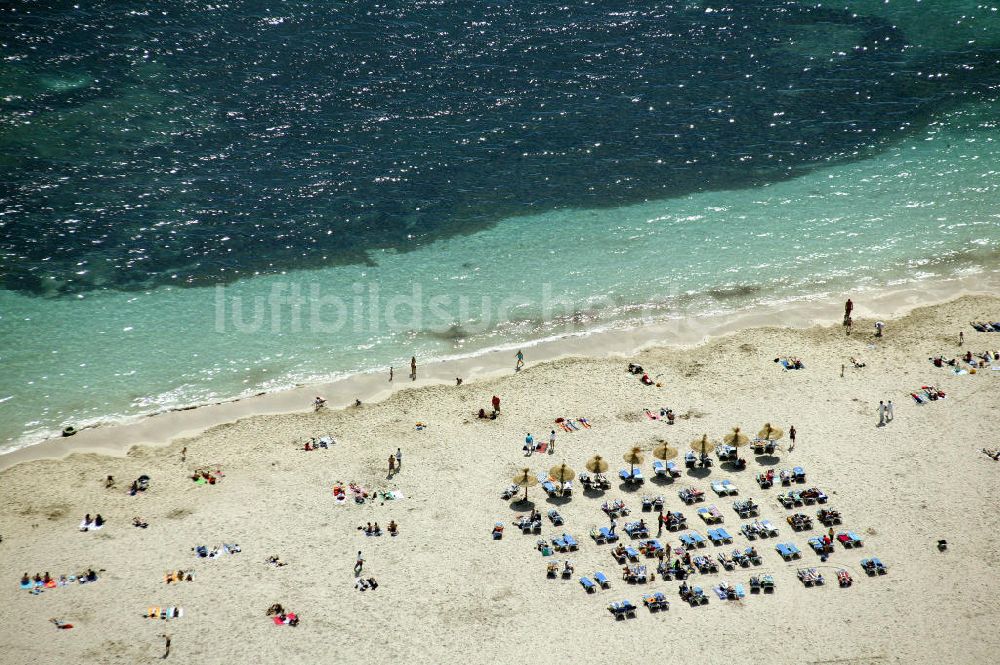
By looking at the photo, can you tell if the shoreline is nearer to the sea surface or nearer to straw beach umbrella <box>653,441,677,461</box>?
the sea surface

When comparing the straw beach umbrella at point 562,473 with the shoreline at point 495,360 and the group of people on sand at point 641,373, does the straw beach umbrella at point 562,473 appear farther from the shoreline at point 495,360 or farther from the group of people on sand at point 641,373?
the shoreline at point 495,360

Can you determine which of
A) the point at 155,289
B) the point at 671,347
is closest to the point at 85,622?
the point at 155,289

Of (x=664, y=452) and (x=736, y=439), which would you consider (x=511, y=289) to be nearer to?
(x=664, y=452)

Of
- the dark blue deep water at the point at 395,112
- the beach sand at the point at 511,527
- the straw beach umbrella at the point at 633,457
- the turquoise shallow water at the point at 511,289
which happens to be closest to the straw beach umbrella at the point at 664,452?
the straw beach umbrella at the point at 633,457

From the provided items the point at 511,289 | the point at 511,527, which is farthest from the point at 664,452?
the point at 511,289

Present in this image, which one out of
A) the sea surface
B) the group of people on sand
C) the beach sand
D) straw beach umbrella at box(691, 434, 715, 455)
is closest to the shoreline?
the beach sand

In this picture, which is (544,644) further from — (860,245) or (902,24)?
(902,24)

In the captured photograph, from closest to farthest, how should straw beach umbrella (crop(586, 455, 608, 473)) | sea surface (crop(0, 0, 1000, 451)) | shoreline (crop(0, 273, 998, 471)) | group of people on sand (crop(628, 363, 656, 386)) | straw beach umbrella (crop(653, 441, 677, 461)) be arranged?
1. straw beach umbrella (crop(586, 455, 608, 473))
2. straw beach umbrella (crop(653, 441, 677, 461))
3. shoreline (crop(0, 273, 998, 471))
4. group of people on sand (crop(628, 363, 656, 386))
5. sea surface (crop(0, 0, 1000, 451))
